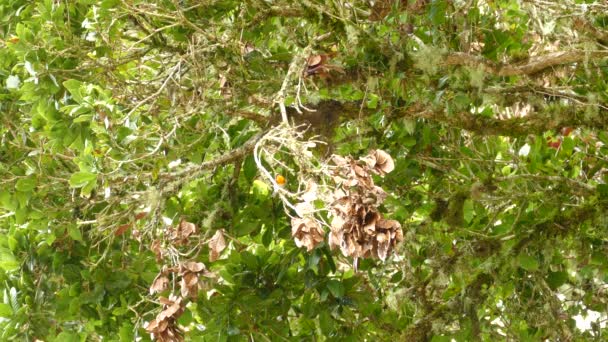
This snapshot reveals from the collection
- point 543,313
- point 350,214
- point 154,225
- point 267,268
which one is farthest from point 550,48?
point 350,214

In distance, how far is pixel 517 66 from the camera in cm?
267

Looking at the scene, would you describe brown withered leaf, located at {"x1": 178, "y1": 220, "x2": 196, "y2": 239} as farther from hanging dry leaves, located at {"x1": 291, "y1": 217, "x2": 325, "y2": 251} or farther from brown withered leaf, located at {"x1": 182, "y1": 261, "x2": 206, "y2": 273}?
hanging dry leaves, located at {"x1": 291, "y1": 217, "x2": 325, "y2": 251}

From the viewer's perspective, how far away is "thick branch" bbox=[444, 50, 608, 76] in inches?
102

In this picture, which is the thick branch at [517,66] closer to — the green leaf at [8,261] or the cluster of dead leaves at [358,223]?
the cluster of dead leaves at [358,223]

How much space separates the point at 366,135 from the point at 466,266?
503 millimetres

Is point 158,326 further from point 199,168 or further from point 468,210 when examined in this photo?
point 468,210

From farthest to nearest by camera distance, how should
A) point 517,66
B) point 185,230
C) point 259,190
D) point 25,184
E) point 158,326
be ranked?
point 259,190, point 517,66, point 25,184, point 185,230, point 158,326

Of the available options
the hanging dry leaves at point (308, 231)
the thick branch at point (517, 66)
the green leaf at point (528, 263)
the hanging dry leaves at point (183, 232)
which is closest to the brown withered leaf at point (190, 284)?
the hanging dry leaves at point (183, 232)

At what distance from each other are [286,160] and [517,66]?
0.72 m

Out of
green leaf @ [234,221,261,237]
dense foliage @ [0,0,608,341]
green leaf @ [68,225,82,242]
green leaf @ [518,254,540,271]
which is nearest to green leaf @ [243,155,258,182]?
dense foliage @ [0,0,608,341]

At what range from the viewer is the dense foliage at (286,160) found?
247 centimetres

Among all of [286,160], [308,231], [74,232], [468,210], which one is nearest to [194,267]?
[308,231]

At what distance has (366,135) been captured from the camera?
9.50 ft

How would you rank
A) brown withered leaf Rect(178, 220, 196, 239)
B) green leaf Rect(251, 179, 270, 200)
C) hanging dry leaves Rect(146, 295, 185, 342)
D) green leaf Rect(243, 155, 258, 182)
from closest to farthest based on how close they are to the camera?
hanging dry leaves Rect(146, 295, 185, 342) → brown withered leaf Rect(178, 220, 196, 239) → green leaf Rect(243, 155, 258, 182) → green leaf Rect(251, 179, 270, 200)
